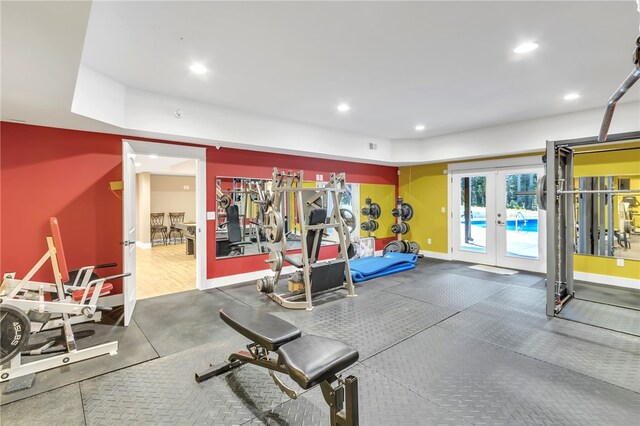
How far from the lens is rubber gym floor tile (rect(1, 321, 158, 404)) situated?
232 cm

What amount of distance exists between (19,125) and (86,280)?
200 cm

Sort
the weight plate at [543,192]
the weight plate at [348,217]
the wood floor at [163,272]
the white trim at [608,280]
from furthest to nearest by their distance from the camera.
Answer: the weight plate at [348,217] < the wood floor at [163,272] < the white trim at [608,280] < the weight plate at [543,192]

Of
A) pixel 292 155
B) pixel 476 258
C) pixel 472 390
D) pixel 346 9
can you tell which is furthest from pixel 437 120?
pixel 472 390

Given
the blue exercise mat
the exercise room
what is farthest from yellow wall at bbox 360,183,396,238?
the blue exercise mat

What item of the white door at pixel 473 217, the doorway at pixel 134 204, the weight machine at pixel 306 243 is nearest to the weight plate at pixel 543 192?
the weight machine at pixel 306 243

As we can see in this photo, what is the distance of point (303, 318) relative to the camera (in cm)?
365

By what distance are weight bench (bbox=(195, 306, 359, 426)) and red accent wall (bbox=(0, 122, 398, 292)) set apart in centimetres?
270

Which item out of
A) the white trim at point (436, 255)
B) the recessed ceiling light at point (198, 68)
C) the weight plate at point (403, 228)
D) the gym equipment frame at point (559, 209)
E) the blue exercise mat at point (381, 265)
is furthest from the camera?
the weight plate at point (403, 228)

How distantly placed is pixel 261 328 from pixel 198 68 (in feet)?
9.10

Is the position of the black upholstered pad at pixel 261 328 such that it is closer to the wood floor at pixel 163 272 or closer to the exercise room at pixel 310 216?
the exercise room at pixel 310 216

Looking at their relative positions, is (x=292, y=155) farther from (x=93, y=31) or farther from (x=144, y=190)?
(x=144, y=190)

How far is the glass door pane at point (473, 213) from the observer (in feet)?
21.8

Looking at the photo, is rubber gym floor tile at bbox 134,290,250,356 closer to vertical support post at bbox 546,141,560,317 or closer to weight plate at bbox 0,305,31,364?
weight plate at bbox 0,305,31,364

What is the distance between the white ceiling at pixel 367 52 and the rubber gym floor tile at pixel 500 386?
2861mm
